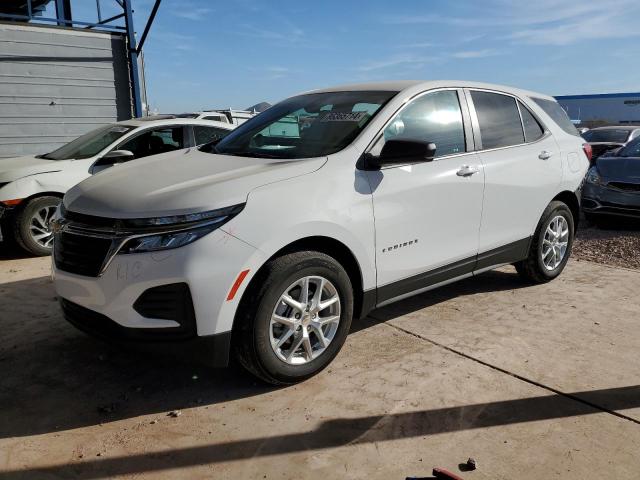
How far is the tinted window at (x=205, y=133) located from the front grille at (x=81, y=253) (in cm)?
433

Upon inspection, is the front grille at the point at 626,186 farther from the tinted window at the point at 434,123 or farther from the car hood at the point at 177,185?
the car hood at the point at 177,185

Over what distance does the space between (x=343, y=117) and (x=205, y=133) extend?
13.4 feet

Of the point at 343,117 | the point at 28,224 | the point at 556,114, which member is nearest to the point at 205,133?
the point at 28,224

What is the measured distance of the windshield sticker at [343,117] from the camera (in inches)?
142

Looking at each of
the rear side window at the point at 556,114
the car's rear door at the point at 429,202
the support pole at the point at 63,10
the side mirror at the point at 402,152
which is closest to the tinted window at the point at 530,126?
the rear side window at the point at 556,114

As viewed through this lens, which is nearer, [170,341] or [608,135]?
[170,341]

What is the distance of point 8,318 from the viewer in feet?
Result: 14.1

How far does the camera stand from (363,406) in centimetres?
295

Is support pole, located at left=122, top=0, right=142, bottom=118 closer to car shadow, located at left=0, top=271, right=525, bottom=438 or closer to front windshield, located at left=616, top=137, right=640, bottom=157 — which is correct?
car shadow, located at left=0, top=271, right=525, bottom=438

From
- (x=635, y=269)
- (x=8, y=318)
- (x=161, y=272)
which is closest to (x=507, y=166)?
(x=635, y=269)

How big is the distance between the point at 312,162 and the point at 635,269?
4.29m

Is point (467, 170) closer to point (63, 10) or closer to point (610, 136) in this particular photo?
point (63, 10)

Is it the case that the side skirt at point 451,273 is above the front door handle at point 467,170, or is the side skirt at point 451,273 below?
below

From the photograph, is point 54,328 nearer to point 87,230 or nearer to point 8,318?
point 8,318
